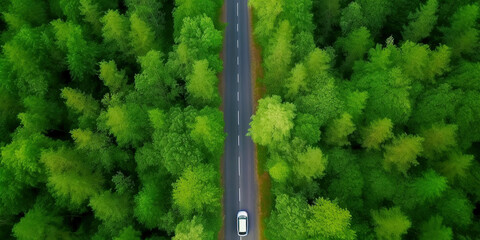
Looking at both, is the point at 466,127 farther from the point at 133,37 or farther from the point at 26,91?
the point at 26,91

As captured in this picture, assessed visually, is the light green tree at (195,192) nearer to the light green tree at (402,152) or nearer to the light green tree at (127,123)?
the light green tree at (127,123)

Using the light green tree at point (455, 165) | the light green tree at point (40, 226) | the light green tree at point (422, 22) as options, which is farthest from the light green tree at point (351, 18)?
the light green tree at point (40, 226)

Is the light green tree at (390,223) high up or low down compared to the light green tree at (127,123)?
down

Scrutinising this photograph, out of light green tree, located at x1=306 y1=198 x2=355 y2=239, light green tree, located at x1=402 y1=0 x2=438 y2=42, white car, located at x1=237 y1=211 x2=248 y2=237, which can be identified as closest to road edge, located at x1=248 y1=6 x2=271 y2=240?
white car, located at x1=237 y1=211 x2=248 y2=237

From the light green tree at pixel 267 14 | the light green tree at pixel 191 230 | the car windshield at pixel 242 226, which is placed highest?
the light green tree at pixel 267 14

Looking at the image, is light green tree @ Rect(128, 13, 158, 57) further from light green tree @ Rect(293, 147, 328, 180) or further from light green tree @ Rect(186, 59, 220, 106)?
light green tree @ Rect(293, 147, 328, 180)

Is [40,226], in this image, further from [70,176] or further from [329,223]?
[329,223]

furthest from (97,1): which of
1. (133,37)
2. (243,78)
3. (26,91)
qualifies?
(243,78)
